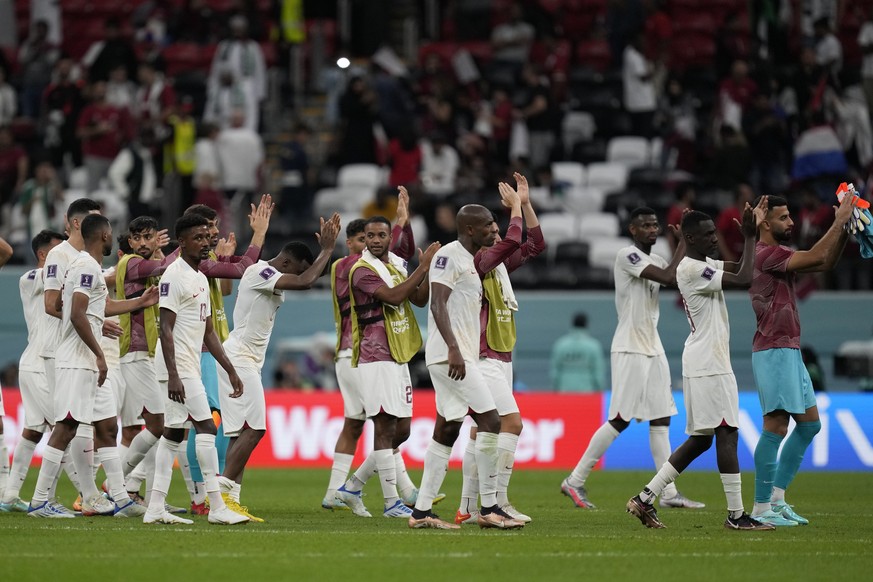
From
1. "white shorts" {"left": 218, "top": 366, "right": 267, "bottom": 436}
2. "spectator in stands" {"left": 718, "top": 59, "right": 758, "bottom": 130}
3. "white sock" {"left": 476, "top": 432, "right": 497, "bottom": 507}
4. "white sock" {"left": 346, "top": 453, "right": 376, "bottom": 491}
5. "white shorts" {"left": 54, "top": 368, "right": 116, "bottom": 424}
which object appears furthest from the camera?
"spectator in stands" {"left": 718, "top": 59, "right": 758, "bottom": 130}

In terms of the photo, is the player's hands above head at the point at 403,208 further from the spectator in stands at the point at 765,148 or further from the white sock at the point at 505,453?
the spectator in stands at the point at 765,148

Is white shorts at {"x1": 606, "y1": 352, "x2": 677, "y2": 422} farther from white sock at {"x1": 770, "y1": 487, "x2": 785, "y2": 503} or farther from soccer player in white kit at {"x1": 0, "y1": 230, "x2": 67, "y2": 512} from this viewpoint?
soccer player in white kit at {"x1": 0, "y1": 230, "x2": 67, "y2": 512}

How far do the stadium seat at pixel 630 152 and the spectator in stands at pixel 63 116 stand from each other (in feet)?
32.1

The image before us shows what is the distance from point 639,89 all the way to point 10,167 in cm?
1154

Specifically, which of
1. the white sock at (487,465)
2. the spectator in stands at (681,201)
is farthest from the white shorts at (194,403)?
the spectator in stands at (681,201)

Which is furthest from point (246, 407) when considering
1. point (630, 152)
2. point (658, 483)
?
point (630, 152)

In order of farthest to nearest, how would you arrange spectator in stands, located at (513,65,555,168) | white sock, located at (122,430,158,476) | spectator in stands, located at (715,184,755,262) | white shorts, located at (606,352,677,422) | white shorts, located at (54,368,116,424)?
spectator in stands, located at (513,65,555,168) < spectator in stands, located at (715,184,755,262) < white shorts, located at (606,352,677,422) < white sock, located at (122,430,158,476) < white shorts, located at (54,368,116,424)

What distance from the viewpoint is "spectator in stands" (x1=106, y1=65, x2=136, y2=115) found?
2570cm

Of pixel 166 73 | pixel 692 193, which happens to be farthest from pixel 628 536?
pixel 166 73

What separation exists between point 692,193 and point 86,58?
1376 centimetres

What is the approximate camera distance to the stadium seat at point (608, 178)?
24.5 m

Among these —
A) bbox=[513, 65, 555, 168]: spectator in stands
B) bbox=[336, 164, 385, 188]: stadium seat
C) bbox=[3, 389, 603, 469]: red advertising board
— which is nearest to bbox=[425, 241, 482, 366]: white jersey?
bbox=[3, 389, 603, 469]: red advertising board

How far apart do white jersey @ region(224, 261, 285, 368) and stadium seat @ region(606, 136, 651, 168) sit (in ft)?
44.8

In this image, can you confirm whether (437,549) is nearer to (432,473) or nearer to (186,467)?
(432,473)
